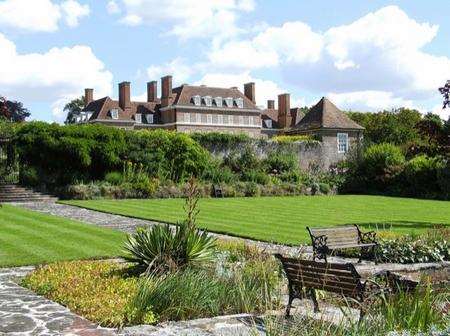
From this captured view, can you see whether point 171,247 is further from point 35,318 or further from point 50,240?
point 50,240

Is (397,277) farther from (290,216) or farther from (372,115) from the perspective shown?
(372,115)

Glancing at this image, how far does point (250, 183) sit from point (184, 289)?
2328 cm

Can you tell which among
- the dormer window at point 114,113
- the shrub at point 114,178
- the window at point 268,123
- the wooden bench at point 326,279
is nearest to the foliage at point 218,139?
the shrub at point 114,178

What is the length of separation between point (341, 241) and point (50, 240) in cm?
601

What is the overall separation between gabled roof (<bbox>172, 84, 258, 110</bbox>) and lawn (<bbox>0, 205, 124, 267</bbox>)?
46.8 meters

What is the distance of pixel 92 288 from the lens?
801cm

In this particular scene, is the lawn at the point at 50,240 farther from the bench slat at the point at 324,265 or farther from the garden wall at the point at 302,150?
the garden wall at the point at 302,150

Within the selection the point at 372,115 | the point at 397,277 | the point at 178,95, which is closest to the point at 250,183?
the point at 397,277

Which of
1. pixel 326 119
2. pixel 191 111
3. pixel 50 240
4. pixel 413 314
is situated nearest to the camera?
pixel 413 314

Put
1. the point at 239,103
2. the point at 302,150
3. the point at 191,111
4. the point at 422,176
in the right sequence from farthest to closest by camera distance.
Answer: the point at 239,103 → the point at 191,111 → the point at 302,150 → the point at 422,176

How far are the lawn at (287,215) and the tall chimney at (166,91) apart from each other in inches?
1527

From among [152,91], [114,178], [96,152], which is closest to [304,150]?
[114,178]

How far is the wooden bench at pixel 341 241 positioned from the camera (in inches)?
430

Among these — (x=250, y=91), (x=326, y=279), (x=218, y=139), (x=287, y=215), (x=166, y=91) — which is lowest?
(x=287, y=215)
